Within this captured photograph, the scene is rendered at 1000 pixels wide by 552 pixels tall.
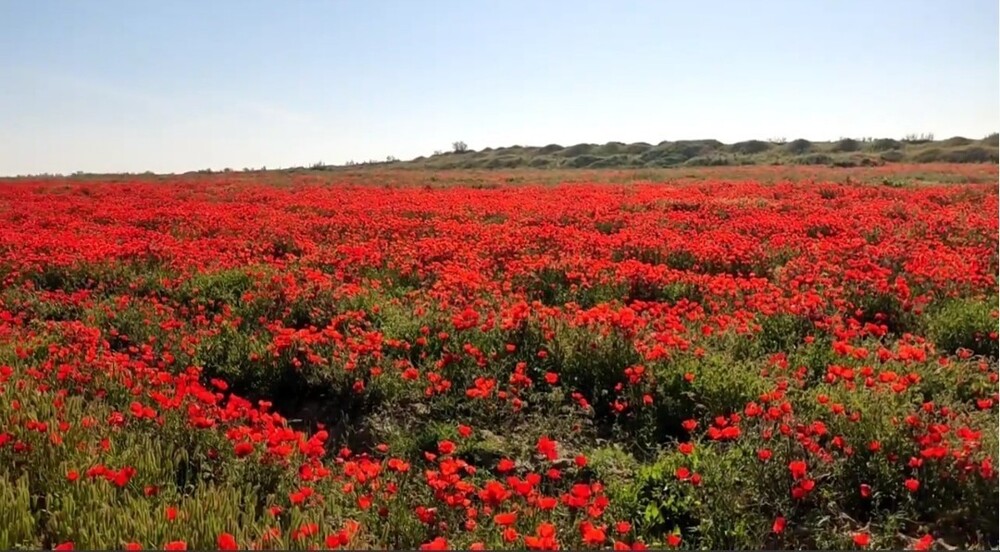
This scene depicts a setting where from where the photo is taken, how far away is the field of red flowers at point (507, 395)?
12.6ft

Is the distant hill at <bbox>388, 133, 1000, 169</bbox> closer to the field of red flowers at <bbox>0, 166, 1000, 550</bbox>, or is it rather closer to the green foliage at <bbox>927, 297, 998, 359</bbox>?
the field of red flowers at <bbox>0, 166, 1000, 550</bbox>

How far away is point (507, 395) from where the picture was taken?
561cm

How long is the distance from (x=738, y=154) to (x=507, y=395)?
2759 inches

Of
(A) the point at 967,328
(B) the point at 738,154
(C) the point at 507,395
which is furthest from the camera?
(B) the point at 738,154

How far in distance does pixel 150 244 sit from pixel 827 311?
10.0m

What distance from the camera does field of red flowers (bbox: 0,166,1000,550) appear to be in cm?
384

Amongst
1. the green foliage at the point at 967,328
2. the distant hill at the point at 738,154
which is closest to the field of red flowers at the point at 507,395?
the green foliage at the point at 967,328

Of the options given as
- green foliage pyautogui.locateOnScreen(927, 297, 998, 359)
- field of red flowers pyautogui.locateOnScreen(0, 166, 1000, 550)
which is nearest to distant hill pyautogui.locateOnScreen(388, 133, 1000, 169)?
field of red flowers pyautogui.locateOnScreen(0, 166, 1000, 550)

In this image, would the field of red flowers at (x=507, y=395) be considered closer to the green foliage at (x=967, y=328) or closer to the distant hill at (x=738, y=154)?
the green foliage at (x=967, y=328)

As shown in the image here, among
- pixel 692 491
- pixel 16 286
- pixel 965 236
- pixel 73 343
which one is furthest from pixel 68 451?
pixel 965 236

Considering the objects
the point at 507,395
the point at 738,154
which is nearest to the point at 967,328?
the point at 507,395

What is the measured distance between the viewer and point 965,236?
11.5 metres

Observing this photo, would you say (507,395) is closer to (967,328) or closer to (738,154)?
(967,328)

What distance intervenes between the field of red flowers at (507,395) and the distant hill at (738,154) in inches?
1703
